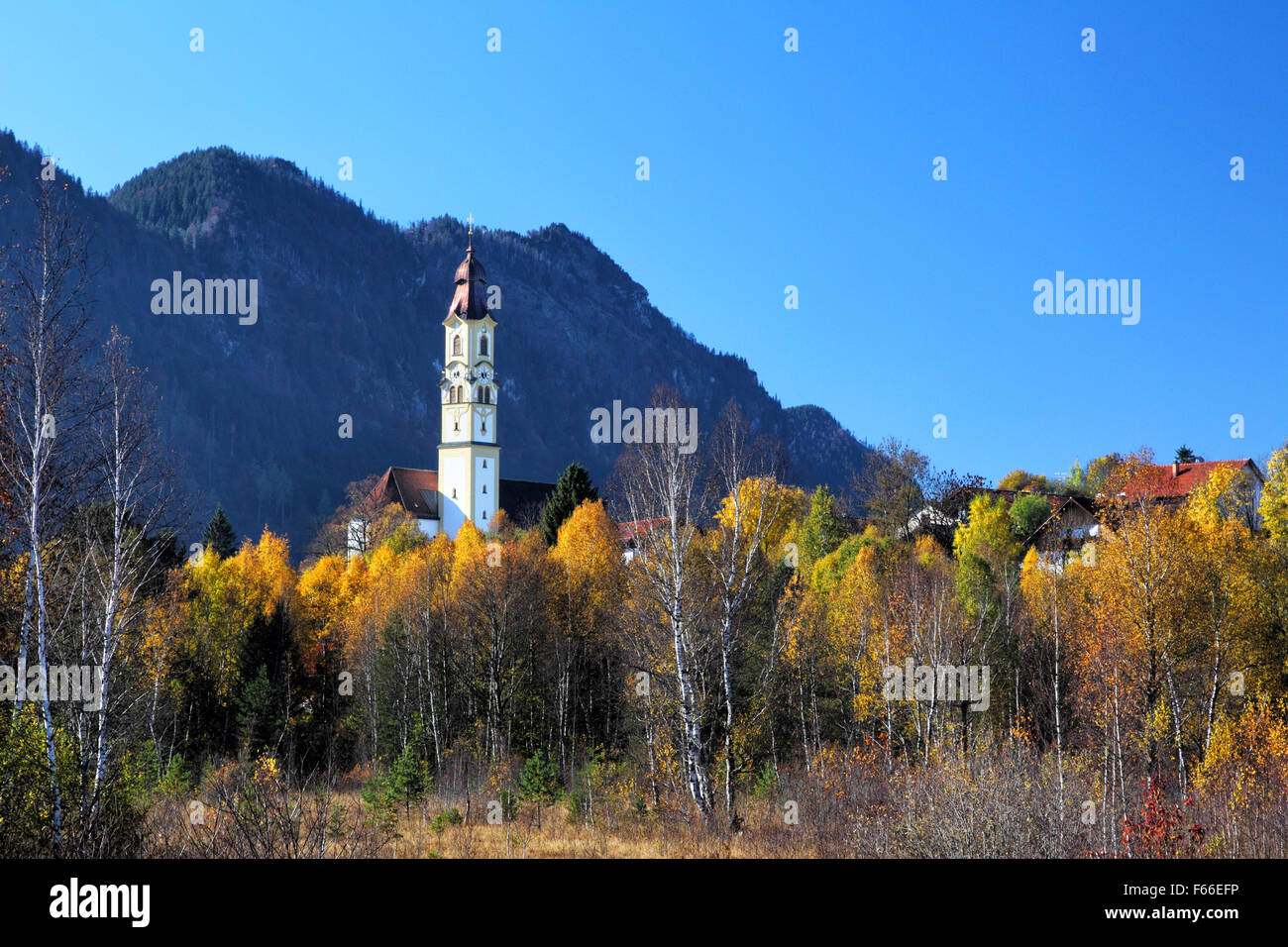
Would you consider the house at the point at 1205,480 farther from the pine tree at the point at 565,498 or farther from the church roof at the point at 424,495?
the church roof at the point at 424,495

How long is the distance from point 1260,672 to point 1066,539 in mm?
26654

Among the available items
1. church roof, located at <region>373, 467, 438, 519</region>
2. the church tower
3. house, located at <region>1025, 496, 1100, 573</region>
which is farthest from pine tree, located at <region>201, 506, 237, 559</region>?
house, located at <region>1025, 496, 1100, 573</region>

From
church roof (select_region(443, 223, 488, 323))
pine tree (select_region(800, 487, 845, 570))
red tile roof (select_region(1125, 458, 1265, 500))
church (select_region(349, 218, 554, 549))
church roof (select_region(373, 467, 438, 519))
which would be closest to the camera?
Answer: pine tree (select_region(800, 487, 845, 570))

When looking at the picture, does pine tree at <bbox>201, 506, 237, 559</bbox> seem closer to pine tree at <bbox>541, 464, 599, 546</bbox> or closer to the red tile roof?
A: pine tree at <bbox>541, 464, 599, 546</bbox>

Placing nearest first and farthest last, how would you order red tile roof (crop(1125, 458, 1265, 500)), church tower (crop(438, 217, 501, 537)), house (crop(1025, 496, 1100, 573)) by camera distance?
house (crop(1025, 496, 1100, 573)) < red tile roof (crop(1125, 458, 1265, 500)) < church tower (crop(438, 217, 501, 537))

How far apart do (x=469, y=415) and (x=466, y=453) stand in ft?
18.0

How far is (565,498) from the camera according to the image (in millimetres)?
70562

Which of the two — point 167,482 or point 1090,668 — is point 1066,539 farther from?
point 167,482

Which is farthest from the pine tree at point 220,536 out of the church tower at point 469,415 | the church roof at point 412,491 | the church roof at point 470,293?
the church roof at point 470,293

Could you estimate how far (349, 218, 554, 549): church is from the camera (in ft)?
396
